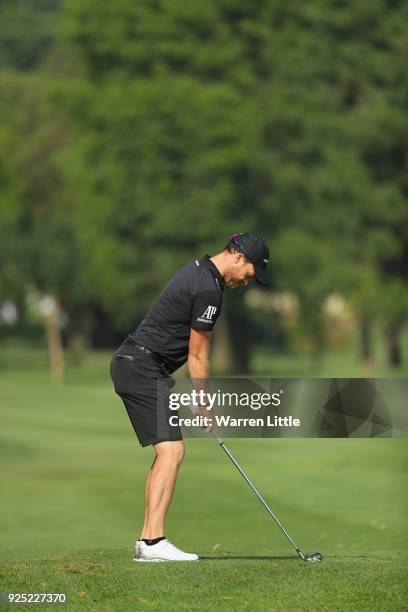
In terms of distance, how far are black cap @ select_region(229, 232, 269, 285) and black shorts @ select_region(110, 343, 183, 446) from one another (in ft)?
2.93

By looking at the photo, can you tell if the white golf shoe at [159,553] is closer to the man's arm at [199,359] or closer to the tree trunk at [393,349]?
the man's arm at [199,359]

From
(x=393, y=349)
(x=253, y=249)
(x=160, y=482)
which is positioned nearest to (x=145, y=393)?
(x=160, y=482)

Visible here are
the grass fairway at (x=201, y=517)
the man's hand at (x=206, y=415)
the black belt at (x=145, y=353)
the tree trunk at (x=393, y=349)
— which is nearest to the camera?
the grass fairway at (x=201, y=517)

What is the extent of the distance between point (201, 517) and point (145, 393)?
30.0 feet

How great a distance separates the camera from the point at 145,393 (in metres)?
9.26

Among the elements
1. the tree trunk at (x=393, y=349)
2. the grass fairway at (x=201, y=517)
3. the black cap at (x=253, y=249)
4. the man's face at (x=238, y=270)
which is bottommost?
the tree trunk at (x=393, y=349)

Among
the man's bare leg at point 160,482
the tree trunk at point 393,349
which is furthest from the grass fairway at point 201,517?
the tree trunk at point 393,349

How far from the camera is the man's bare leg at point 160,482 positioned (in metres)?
9.21

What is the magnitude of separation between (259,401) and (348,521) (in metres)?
8.95

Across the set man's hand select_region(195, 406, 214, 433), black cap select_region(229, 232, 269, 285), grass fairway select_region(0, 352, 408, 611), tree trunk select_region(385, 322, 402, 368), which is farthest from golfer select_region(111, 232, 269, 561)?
tree trunk select_region(385, 322, 402, 368)

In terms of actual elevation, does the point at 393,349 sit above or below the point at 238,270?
below

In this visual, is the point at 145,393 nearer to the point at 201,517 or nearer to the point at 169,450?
the point at 169,450

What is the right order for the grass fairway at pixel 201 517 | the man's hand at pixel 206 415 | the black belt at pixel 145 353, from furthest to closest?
the black belt at pixel 145 353, the man's hand at pixel 206 415, the grass fairway at pixel 201 517

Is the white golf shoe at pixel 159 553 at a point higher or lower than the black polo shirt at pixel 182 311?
lower
